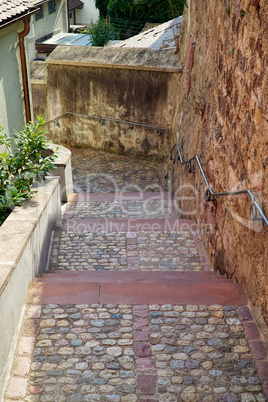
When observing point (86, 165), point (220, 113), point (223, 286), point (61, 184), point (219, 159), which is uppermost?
point (220, 113)

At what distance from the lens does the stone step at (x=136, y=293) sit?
388 centimetres

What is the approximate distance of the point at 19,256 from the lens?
360 centimetres

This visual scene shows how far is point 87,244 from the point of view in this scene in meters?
5.89

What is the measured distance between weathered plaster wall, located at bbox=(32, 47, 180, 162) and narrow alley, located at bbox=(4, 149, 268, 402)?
5.98 m

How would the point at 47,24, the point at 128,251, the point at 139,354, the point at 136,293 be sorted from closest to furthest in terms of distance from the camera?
the point at 139,354
the point at 136,293
the point at 128,251
the point at 47,24

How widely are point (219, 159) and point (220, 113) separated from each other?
0.56 metres

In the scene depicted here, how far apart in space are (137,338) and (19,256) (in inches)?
47.1

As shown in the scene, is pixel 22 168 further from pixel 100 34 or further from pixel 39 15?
pixel 39 15

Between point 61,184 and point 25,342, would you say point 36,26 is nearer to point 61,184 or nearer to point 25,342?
point 61,184

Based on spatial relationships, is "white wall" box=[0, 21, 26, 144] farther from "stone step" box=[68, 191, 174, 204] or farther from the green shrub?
the green shrub

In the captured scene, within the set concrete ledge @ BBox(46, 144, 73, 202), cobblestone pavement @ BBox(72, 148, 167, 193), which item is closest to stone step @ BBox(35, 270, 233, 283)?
concrete ledge @ BBox(46, 144, 73, 202)

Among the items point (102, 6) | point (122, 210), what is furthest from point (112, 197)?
point (102, 6)

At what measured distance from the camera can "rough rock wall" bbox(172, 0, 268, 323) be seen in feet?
12.0

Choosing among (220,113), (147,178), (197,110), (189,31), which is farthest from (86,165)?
(220,113)
